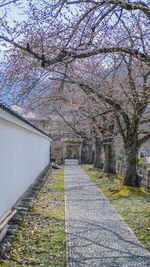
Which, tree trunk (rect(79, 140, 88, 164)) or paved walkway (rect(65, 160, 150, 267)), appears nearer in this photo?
paved walkway (rect(65, 160, 150, 267))

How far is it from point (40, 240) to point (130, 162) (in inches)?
259

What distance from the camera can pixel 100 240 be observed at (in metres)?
4.99

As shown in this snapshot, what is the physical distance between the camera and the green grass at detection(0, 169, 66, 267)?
405 cm

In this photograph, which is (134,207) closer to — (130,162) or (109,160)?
(130,162)

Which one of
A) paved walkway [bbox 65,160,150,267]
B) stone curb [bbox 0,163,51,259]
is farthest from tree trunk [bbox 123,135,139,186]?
stone curb [bbox 0,163,51,259]

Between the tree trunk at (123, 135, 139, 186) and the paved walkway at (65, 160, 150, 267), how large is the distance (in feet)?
10.00

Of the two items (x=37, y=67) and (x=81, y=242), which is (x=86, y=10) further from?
(x=81, y=242)

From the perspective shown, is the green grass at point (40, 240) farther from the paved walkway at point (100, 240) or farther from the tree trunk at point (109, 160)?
the tree trunk at point (109, 160)

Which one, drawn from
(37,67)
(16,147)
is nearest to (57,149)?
(16,147)

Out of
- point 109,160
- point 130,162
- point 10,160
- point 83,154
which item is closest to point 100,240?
point 10,160

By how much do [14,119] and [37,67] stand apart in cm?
124

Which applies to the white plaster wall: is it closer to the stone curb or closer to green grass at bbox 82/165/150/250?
the stone curb

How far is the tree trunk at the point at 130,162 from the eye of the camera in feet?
35.3

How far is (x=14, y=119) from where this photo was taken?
603cm
